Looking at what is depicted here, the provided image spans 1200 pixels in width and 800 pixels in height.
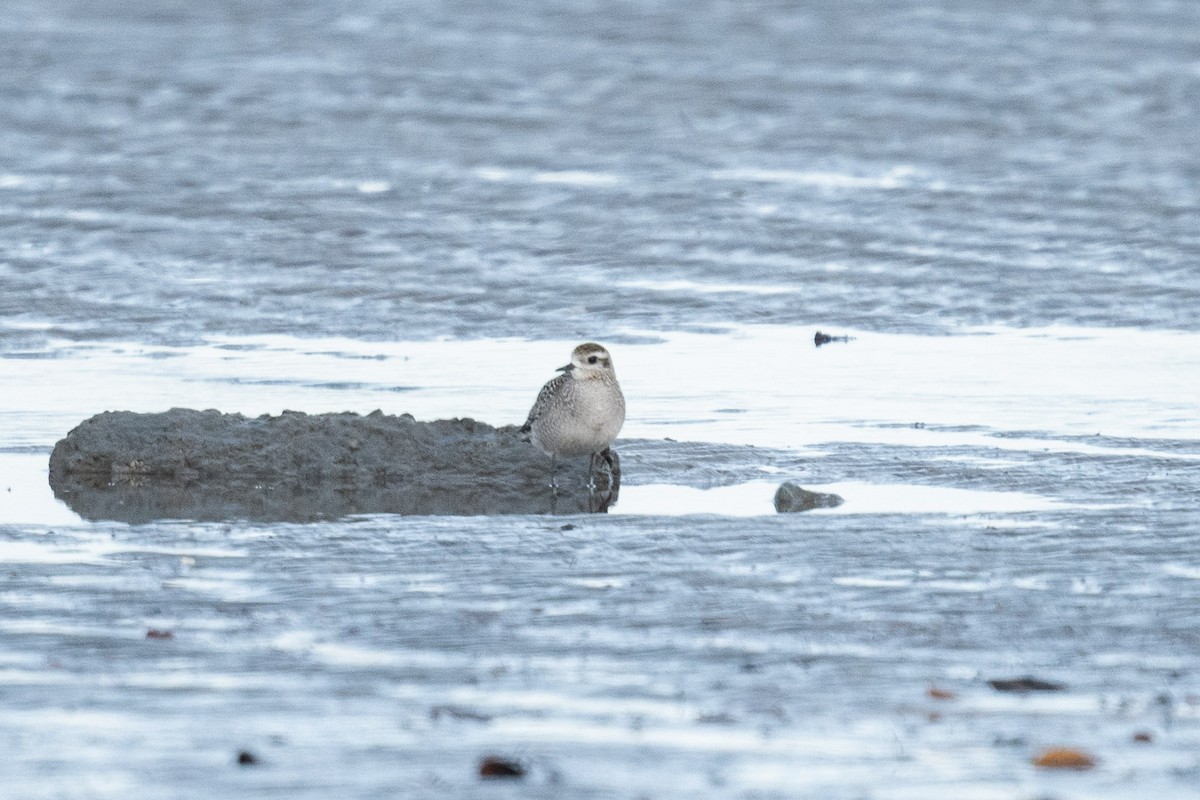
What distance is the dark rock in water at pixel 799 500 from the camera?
32.0 ft

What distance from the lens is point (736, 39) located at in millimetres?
24312

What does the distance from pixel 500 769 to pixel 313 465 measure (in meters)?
4.61

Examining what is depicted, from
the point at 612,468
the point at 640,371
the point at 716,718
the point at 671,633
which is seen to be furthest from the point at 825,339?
the point at 716,718

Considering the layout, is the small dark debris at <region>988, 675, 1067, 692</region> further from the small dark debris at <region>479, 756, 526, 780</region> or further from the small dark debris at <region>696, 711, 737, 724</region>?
the small dark debris at <region>479, 756, 526, 780</region>

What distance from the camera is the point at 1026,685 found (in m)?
6.78

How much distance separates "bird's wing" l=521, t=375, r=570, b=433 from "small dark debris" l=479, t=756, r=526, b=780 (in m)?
4.68

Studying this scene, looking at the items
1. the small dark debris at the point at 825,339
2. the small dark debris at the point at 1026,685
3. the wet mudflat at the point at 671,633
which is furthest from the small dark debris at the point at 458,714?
the small dark debris at the point at 825,339

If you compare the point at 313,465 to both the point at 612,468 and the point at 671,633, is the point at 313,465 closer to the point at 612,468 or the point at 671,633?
the point at 612,468

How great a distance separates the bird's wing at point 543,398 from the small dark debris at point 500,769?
15.4 feet

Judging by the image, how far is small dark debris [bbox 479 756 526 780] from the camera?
6.02 metres

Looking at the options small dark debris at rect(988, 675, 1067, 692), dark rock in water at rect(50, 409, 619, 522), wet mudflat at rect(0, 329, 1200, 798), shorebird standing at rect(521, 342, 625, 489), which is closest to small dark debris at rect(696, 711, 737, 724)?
wet mudflat at rect(0, 329, 1200, 798)

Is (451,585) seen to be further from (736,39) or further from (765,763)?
(736,39)

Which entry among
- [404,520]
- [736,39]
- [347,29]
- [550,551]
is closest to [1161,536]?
[550,551]

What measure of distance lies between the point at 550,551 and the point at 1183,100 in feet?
46.0
